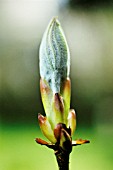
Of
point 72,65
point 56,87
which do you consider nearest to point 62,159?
point 56,87

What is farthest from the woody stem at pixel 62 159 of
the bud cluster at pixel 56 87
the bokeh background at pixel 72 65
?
the bokeh background at pixel 72 65

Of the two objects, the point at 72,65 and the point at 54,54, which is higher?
the point at 54,54

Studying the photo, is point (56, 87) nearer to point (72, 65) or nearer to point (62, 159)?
point (62, 159)

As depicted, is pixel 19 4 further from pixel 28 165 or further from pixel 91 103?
pixel 28 165

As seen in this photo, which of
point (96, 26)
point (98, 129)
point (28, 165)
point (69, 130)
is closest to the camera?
point (69, 130)

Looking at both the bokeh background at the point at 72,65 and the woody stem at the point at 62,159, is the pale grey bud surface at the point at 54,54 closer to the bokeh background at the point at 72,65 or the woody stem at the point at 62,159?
the woody stem at the point at 62,159

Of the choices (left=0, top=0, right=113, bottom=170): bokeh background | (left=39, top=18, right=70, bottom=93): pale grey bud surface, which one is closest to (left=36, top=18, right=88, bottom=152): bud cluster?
(left=39, top=18, right=70, bottom=93): pale grey bud surface

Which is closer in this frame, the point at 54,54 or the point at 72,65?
the point at 54,54

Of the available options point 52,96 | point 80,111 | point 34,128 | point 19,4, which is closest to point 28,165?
point 34,128
